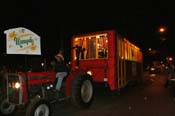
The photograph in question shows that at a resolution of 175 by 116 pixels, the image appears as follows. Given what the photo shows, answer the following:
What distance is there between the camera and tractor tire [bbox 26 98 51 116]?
8.45 m

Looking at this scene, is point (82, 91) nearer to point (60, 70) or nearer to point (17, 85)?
point (60, 70)

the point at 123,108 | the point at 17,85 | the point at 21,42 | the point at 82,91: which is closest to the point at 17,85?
the point at 17,85

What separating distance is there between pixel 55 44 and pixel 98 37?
2523cm

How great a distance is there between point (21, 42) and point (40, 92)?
1992 millimetres

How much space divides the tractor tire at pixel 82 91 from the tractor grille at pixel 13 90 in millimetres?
2133

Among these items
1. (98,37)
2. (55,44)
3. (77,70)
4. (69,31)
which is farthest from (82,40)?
(55,44)

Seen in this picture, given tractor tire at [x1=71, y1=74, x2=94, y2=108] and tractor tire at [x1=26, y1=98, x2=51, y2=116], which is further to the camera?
tractor tire at [x1=71, y1=74, x2=94, y2=108]

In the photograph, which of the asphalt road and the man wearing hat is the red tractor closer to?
the man wearing hat

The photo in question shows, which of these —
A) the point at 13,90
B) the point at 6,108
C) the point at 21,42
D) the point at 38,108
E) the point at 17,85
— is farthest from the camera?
the point at 6,108

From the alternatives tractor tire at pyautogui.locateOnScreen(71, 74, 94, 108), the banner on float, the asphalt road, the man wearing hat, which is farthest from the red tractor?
the banner on float

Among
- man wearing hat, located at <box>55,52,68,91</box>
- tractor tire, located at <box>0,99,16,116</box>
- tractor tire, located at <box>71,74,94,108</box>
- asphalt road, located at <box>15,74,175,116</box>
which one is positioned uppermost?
man wearing hat, located at <box>55,52,68,91</box>

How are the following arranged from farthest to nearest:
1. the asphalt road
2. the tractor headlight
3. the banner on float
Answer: the asphalt road
the tractor headlight
the banner on float

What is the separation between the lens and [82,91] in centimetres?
1130

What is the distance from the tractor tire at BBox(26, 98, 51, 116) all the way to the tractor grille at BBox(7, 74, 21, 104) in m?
0.74
